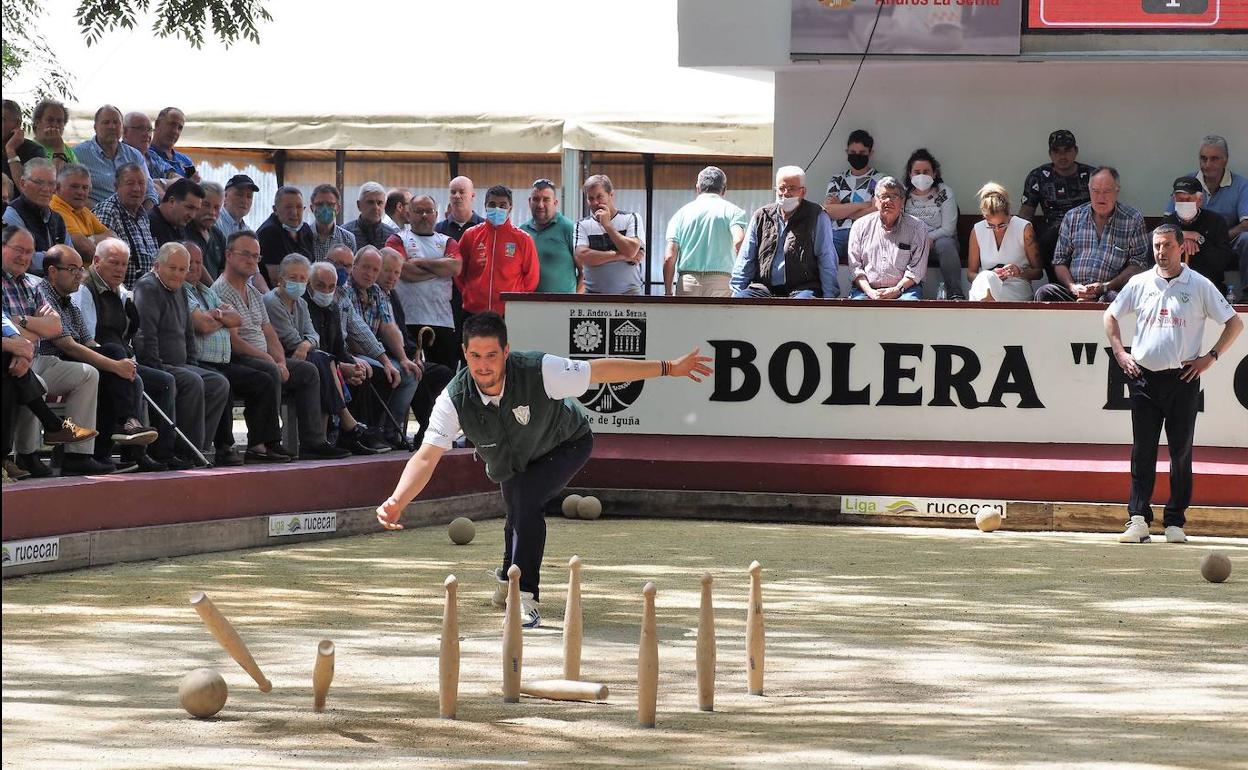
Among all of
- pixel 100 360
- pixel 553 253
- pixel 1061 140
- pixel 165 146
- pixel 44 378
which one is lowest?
pixel 44 378

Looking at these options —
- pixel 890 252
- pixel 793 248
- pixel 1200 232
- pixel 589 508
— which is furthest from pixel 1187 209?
pixel 589 508

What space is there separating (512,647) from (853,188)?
404 inches

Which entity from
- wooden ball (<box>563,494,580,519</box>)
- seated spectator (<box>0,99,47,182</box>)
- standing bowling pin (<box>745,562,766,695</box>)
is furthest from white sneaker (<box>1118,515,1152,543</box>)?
seated spectator (<box>0,99,47,182</box>)

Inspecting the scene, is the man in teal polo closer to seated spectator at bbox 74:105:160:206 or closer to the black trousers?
seated spectator at bbox 74:105:160:206

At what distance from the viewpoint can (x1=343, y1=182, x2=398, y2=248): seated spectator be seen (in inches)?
585

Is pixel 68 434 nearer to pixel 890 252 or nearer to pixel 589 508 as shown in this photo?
pixel 589 508

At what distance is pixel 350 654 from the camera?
7363 millimetres

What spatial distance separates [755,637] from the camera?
21.0 ft

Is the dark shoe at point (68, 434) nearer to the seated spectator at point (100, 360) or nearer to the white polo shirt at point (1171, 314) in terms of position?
the seated spectator at point (100, 360)

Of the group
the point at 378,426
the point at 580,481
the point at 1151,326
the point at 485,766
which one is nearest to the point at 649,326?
the point at 580,481

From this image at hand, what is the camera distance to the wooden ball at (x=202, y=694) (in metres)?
5.90

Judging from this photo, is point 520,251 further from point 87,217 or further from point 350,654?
point 350,654

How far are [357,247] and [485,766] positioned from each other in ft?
33.4

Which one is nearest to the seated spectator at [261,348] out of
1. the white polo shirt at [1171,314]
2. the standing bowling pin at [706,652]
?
the white polo shirt at [1171,314]
